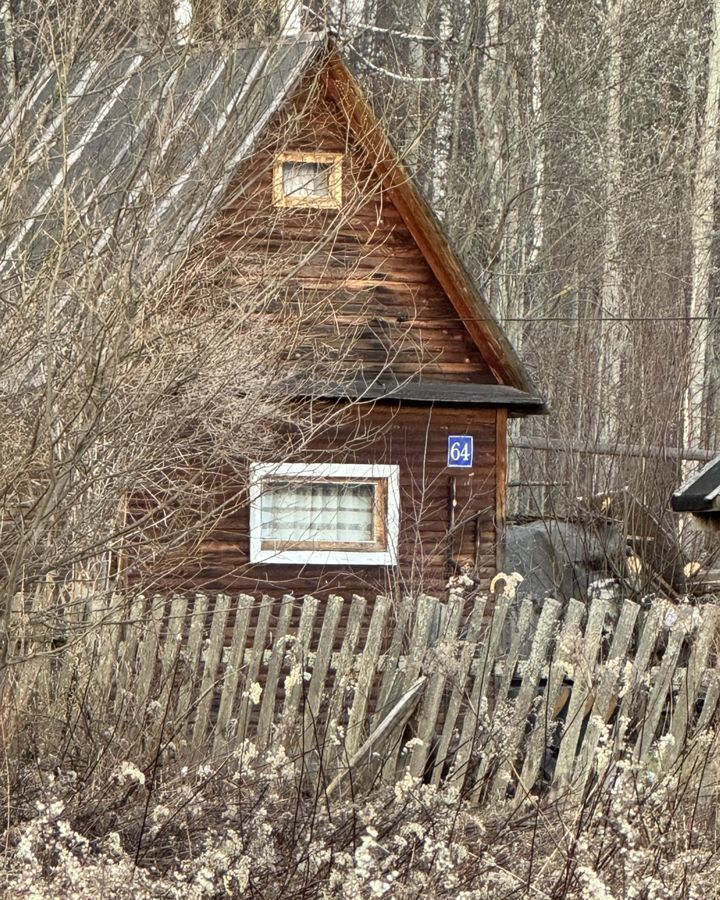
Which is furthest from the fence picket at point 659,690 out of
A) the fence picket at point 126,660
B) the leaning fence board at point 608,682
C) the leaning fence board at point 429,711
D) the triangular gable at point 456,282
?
the triangular gable at point 456,282

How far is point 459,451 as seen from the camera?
41.7 feet

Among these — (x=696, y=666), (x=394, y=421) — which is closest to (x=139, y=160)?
(x=696, y=666)

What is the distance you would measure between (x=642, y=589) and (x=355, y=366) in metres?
3.22

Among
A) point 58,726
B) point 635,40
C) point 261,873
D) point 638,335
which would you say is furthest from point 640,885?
point 635,40

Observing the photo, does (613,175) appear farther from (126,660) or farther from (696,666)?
(126,660)

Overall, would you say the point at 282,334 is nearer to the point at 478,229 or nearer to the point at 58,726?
the point at 58,726

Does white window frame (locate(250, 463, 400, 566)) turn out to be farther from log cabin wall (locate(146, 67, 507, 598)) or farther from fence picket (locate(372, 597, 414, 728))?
fence picket (locate(372, 597, 414, 728))

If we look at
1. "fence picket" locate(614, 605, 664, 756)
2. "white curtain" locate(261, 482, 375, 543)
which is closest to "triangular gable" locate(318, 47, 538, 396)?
"white curtain" locate(261, 482, 375, 543)

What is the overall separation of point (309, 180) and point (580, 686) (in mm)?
3255

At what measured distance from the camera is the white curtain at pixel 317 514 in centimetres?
1237

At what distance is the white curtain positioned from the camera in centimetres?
1237

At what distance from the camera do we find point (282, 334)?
890cm

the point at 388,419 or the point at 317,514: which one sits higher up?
the point at 388,419

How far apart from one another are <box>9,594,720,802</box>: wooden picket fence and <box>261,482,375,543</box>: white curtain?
14.2 ft
